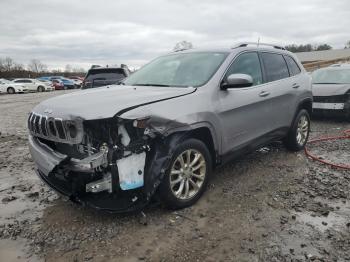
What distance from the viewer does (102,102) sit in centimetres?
383

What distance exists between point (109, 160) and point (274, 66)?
11.6ft

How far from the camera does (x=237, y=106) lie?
4766mm

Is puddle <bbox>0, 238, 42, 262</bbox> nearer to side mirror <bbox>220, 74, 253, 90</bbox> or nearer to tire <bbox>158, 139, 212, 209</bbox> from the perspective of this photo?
tire <bbox>158, 139, 212, 209</bbox>

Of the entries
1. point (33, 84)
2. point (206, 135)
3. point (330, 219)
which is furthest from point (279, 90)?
point (33, 84)

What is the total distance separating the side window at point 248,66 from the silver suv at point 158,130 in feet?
0.05

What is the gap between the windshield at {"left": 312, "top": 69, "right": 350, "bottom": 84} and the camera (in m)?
10.3

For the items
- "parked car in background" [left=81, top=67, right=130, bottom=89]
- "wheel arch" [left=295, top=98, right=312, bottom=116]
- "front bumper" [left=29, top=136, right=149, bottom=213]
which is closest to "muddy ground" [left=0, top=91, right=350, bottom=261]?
"front bumper" [left=29, top=136, right=149, bottom=213]

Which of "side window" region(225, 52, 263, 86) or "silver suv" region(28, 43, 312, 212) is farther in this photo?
"side window" region(225, 52, 263, 86)

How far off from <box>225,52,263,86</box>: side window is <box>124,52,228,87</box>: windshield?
201 mm

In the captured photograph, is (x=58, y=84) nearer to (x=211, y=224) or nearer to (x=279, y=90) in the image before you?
(x=279, y=90)

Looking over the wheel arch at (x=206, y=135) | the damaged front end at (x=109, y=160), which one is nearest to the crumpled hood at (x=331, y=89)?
the wheel arch at (x=206, y=135)

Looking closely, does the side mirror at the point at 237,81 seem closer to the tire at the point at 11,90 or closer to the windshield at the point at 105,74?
the windshield at the point at 105,74

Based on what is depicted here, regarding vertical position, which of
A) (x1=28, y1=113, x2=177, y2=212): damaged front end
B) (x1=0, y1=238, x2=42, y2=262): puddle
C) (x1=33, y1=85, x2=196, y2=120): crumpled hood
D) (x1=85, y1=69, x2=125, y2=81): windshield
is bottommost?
(x1=0, y1=238, x2=42, y2=262): puddle

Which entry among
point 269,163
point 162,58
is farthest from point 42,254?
point 269,163
